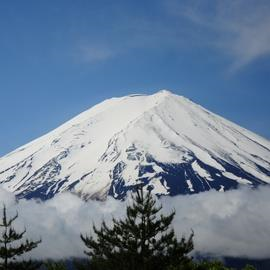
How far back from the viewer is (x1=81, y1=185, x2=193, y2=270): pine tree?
37.8 metres

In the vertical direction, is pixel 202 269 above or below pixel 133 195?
below

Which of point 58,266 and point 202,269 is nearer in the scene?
point 202,269

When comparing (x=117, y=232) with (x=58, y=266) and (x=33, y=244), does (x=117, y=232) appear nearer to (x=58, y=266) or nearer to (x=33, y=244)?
(x=33, y=244)

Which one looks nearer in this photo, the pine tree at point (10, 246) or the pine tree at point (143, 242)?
the pine tree at point (143, 242)

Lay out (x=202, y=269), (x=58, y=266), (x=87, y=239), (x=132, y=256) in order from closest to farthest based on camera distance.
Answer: (x=132, y=256)
(x=87, y=239)
(x=202, y=269)
(x=58, y=266)

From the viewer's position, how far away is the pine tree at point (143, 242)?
37.8m

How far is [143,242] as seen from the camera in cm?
3803

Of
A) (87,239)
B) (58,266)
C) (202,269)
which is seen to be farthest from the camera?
(58,266)

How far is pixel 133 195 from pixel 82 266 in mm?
5845

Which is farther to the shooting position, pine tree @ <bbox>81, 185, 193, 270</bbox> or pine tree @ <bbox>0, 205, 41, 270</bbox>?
pine tree @ <bbox>0, 205, 41, 270</bbox>

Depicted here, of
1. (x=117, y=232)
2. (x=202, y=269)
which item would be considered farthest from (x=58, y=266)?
(x=117, y=232)

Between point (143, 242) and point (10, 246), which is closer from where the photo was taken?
point (143, 242)

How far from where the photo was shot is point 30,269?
39.9 metres

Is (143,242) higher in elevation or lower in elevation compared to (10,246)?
lower
